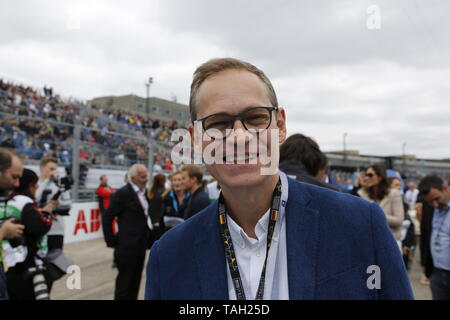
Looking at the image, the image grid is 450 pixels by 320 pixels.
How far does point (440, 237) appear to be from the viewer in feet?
12.3

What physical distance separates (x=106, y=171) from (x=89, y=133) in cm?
123

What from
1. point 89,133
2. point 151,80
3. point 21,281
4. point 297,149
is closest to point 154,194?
point 21,281

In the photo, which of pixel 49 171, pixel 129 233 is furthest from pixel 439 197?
pixel 49 171

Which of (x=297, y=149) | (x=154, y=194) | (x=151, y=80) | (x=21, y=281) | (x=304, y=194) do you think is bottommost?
(x=21, y=281)

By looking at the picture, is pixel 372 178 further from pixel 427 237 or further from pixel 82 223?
pixel 82 223

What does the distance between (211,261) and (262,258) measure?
174 millimetres

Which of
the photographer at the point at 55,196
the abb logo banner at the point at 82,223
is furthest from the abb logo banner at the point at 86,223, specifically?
the photographer at the point at 55,196

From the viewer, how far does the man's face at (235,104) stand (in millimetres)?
1193

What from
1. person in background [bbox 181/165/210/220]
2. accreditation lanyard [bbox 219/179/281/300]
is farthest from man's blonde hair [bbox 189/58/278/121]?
person in background [bbox 181/165/210/220]

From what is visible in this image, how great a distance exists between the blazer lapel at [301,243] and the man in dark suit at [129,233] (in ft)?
12.5

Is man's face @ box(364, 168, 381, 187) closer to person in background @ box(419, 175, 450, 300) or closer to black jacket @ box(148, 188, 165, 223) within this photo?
person in background @ box(419, 175, 450, 300)

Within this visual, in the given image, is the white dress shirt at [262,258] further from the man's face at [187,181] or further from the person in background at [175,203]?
the person in background at [175,203]
